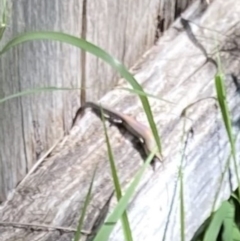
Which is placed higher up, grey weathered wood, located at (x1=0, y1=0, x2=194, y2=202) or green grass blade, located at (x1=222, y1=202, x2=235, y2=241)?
grey weathered wood, located at (x1=0, y1=0, x2=194, y2=202)

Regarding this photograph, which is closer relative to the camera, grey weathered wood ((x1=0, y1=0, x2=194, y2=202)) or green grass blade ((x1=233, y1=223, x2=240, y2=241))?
grey weathered wood ((x1=0, y1=0, x2=194, y2=202))

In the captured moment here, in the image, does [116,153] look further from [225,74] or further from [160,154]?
[225,74]

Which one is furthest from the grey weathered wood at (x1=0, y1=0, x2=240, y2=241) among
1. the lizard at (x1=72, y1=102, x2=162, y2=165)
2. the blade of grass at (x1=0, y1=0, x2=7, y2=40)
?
the blade of grass at (x1=0, y1=0, x2=7, y2=40)

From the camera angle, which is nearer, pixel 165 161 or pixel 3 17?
pixel 3 17

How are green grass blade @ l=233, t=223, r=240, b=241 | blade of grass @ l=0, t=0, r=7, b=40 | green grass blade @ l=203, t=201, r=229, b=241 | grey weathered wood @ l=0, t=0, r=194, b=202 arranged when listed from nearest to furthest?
blade of grass @ l=0, t=0, r=7, b=40 → grey weathered wood @ l=0, t=0, r=194, b=202 → green grass blade @ l=203, t=201, r=229, b=241 → green grass blade @ l=233, t=223, r=240, b=241

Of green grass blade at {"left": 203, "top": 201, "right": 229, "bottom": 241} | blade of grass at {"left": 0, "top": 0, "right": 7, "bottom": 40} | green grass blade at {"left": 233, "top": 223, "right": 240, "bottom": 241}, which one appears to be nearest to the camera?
blade of grass at {"left": 0, "top": 0, "right": 7, "bottom": 40}

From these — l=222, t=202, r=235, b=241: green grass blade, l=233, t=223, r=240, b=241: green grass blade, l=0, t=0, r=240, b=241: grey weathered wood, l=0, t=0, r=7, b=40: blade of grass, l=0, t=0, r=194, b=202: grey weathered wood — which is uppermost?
l=0, t=0, r=7, b=40: blade of grass

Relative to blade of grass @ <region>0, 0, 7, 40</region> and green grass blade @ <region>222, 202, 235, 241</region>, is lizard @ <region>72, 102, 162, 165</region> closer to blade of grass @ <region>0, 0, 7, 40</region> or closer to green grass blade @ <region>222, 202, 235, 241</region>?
green grass blade @ <region>222, 202, 235, 241</region>

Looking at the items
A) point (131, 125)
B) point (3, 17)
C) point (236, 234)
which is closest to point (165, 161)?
point (131, 125)

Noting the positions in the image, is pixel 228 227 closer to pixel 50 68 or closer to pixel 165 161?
pixel 165 161
